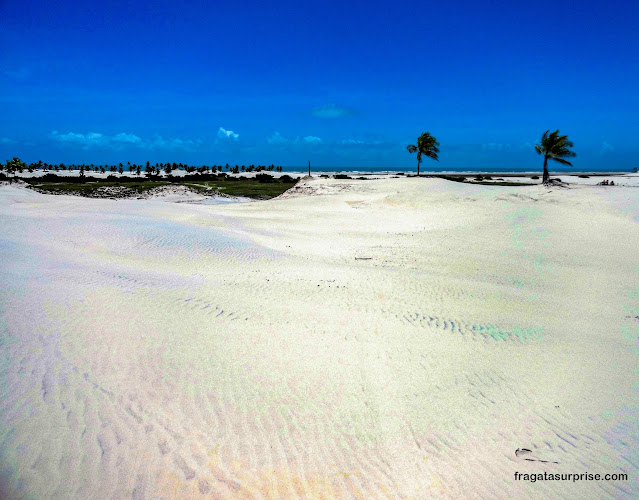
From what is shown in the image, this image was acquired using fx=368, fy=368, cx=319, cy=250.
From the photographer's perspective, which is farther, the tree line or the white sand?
the tree line

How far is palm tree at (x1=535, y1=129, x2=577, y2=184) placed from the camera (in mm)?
36969

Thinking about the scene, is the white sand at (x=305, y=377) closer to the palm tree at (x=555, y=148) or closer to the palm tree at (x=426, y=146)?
the palm tree at (x=555, y=148)

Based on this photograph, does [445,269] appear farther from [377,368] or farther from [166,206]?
[166,206]

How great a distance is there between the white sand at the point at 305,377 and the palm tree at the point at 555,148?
32859 mm

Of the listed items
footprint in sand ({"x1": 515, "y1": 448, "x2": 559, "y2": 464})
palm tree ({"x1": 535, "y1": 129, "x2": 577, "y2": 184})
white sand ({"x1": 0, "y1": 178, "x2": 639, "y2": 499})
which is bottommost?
footprint in sand ({"x1": 515, "y1": 448, "x2": 559, "y2": 464})

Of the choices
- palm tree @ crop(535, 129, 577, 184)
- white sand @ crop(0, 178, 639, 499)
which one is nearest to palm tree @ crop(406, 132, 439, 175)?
palm tree @ crop(535, 129, 577, 184)

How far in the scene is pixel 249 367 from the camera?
4.55 meters

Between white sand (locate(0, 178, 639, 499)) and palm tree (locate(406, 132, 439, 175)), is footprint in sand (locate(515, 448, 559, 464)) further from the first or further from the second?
palm tree (locate(406, 132, 439, 175))

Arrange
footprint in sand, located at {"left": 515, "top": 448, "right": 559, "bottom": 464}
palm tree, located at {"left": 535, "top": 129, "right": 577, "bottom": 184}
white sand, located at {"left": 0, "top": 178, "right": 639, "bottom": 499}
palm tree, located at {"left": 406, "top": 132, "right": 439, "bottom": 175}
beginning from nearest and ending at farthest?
white sand, located at {"left": 0, "top": 178, "right": 639, "bottom": 499}
footprint in sand, located at {"left": 515, "top": 448, "right": 559, "bottom": 464}
palm tree, located at {"left": 535, "top": 129, "right": 577, "bottom": 184}
palm tree, located at {"left": 406, "top": 132, "right": 439, "bottom": 175}

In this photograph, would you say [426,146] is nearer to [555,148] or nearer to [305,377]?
[555,148]

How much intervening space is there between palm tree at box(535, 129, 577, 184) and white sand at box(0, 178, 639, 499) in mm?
32859

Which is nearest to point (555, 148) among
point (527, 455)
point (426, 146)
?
point (426, 146)

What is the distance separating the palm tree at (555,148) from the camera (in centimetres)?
3697

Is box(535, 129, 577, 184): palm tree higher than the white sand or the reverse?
higher
